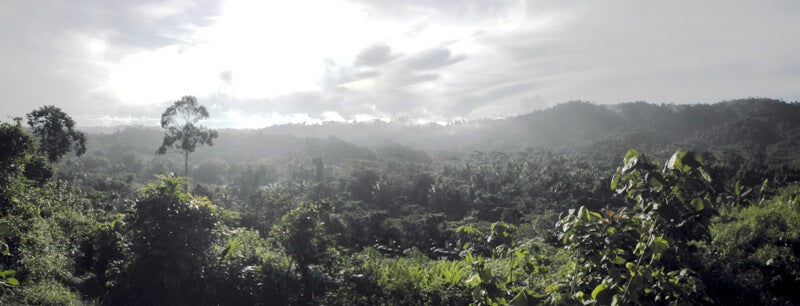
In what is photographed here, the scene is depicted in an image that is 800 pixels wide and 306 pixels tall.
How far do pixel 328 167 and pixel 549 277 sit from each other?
130ft

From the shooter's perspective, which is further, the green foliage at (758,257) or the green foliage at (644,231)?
the green foliage at (758,257)

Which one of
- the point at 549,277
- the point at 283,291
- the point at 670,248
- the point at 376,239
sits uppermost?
the point at 670,248

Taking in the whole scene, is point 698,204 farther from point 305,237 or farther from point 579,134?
point 579,134

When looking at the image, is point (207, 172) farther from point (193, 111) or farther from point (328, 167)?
point (193, 111)

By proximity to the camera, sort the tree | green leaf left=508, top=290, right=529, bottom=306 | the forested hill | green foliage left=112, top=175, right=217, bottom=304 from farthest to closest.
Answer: the forested hill → the tree → green foliage left=112, top=175, right=217, bottom=304 → green leaf left=508, top=290, right=529, bottom=306

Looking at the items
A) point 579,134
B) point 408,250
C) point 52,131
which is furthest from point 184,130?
point 579,134

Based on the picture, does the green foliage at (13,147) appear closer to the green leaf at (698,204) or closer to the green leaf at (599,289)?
the green leaf at (599,289)

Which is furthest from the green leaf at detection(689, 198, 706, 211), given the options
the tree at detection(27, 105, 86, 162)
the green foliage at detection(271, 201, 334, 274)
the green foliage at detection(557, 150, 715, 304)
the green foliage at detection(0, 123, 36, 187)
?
the tree at detection(27, 105, 86, 162)

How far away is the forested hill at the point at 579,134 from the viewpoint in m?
48.3

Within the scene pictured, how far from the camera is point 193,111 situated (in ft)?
80.1

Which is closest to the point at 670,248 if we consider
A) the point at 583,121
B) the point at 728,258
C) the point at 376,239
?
the point at 728,258

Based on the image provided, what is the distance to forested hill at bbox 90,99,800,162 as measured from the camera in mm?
48281

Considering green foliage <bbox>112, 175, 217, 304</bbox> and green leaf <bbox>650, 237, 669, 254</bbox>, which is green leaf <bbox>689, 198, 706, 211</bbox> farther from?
green foliage <bbox>112, 175, 217, 304</bbox>

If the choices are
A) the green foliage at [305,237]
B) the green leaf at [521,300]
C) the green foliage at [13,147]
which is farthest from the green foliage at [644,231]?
the green foliage at [13,147]
